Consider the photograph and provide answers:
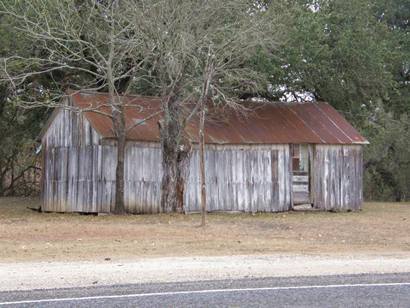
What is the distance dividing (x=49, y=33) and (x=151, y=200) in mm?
7020

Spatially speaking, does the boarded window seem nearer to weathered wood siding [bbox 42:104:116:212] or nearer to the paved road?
weathered wood siding [bbox 42:104:116:212]

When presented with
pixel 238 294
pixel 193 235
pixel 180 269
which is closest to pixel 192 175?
pixel 193 235

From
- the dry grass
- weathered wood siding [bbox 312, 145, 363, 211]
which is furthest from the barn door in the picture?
the dry grass

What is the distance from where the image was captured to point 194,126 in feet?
89.1

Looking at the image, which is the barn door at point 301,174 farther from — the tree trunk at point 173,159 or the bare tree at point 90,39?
the bare tree at point 90,39

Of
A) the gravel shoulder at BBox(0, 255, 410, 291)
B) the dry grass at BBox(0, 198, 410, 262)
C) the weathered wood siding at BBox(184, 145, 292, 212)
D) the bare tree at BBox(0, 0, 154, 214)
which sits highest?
the bare tree at BBox(0, 0, 154, 214)

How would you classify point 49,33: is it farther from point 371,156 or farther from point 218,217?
point 371,156

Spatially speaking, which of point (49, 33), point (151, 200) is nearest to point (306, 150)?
point (151, 200)

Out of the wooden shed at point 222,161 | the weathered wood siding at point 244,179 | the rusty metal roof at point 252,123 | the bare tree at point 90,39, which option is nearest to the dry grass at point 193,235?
the weathered wood siding at point 244,179

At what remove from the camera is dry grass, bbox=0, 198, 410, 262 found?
15047 millimetres

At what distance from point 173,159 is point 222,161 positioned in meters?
2.20

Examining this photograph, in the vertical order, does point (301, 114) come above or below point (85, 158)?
above

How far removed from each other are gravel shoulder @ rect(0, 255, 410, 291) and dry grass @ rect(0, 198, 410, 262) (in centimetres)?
113

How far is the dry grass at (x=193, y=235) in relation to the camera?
15047 mm
